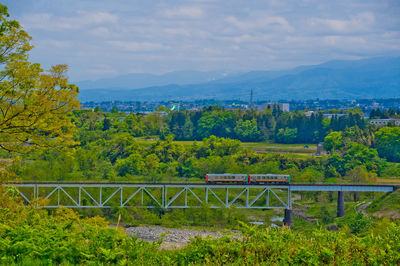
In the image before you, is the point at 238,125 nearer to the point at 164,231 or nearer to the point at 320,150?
the point at 320,150

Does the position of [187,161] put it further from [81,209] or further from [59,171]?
[81,209]

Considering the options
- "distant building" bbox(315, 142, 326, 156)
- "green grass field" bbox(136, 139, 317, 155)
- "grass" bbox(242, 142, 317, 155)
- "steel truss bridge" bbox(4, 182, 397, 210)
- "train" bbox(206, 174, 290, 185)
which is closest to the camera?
"steel truss bridge" bbox(4, 182, 397, 210)

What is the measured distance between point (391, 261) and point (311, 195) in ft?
110

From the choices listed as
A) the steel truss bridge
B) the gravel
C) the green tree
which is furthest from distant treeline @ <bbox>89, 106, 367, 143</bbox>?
the gravel

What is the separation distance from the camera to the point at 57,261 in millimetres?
7355

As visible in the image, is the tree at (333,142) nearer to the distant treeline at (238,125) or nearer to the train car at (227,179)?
the distant treeline at (238,125)

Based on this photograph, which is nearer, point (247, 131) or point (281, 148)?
point (281, 148)

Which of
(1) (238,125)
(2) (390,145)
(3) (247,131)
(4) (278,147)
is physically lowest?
(4) (278,147)

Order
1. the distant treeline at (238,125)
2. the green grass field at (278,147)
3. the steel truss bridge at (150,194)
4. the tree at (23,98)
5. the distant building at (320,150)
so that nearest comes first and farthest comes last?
the tree at (23,98)
the steel truss bridge at (150,194)
the distant building at (320,150)
the green grass field at (278,147)
the distant treeline at (238,125)

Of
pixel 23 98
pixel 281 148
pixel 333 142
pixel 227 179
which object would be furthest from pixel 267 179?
pixel 281 148

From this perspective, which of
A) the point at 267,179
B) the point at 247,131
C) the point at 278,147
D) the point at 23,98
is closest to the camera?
the point at 23,98

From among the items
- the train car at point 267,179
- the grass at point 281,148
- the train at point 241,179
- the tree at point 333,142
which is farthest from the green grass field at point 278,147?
the train at point 241,179

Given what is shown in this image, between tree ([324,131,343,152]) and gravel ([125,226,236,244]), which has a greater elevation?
tree ([324,131,343,152])

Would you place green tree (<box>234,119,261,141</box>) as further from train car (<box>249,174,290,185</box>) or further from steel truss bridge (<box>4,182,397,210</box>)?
train car (<box>249,174,290,185</box>)
